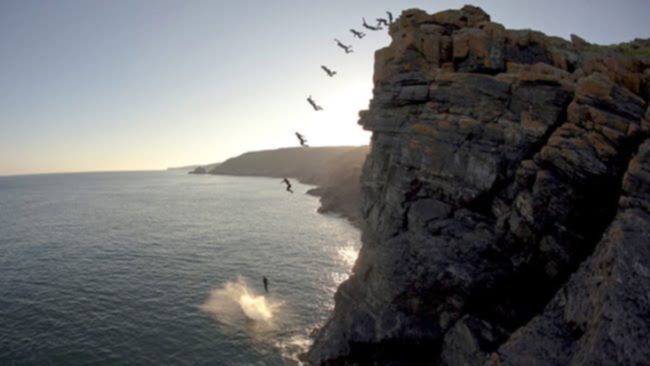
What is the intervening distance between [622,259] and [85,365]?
3646cm

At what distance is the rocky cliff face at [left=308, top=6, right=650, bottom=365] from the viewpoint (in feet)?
51.5

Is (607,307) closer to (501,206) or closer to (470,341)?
(470,341)

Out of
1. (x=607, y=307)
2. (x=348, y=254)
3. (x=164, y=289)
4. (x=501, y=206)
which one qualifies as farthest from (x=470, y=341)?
(x=348, y=254)

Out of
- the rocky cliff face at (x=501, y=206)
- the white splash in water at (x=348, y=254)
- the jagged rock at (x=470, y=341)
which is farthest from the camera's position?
the white splash in water at (x=348, y=254)

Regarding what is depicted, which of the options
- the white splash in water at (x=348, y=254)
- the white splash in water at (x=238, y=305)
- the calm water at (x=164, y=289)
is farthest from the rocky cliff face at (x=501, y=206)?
the white splash in water at (x=348, y=254)

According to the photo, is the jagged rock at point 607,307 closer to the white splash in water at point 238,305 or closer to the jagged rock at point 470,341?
the jagged rock at point 470,341

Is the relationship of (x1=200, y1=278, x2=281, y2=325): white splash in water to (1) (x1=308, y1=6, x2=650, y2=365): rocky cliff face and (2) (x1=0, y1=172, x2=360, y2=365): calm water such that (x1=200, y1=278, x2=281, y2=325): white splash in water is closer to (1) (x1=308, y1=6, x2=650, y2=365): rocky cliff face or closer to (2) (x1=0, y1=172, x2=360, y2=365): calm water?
(2) (x1=0, y1=172, x2=360, y2=365): calm water

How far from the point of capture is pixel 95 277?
45.7 metres

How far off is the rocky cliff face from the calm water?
38.3ft

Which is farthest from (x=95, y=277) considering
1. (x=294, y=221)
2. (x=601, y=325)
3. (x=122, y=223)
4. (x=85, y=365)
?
(x=601, y=325)

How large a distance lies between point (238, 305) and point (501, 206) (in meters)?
29.8

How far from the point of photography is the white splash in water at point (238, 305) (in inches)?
1421

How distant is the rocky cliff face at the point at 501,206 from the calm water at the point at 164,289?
1168 cm

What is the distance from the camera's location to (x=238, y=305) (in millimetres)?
38625
